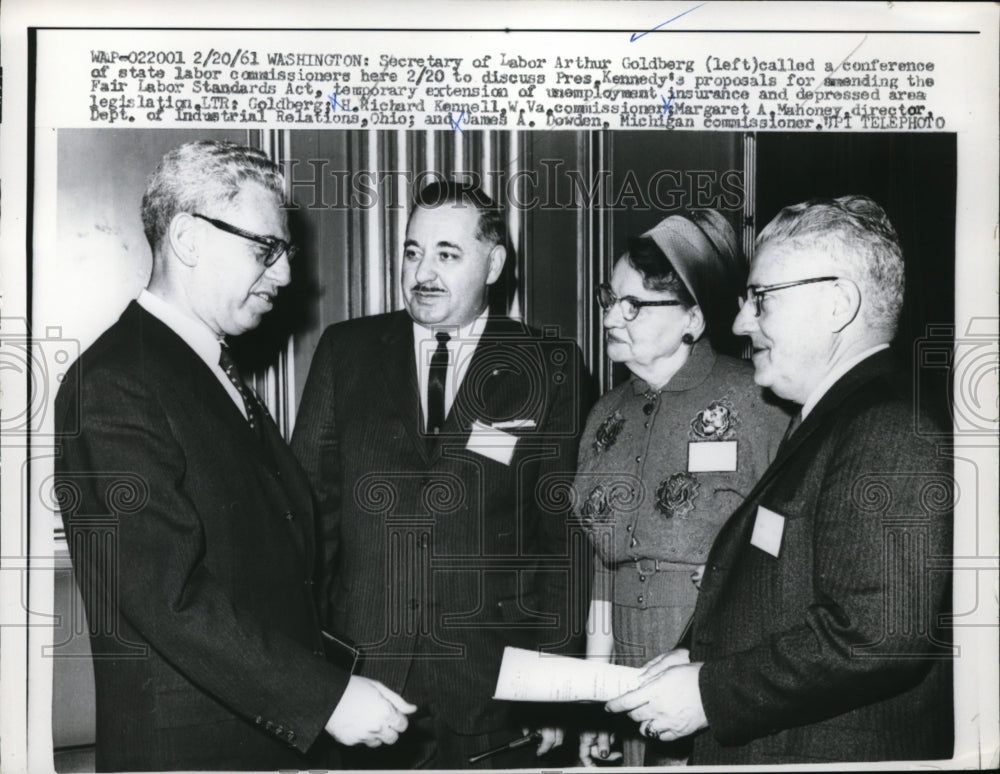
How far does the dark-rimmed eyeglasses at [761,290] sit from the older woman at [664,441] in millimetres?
23

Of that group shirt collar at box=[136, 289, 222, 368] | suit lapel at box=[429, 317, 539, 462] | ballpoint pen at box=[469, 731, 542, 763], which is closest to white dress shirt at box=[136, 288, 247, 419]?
shirt collar at box=[136, 289, 222, 368]

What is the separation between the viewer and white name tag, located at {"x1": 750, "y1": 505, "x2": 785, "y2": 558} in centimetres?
191

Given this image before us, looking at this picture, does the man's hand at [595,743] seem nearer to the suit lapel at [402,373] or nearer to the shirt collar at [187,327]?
the suit lapel at [402,373]

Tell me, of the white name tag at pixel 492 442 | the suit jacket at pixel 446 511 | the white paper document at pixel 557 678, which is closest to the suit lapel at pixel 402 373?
the suit jacket at pixel 446 511

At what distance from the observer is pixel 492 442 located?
2.11 m

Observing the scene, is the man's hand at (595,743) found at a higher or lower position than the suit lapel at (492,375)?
lower

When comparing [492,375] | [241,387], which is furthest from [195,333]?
[492,375]

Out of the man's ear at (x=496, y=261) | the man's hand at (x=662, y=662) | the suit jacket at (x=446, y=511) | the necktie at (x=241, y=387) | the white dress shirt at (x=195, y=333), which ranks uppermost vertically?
the man's ear at (x=496, y=261)

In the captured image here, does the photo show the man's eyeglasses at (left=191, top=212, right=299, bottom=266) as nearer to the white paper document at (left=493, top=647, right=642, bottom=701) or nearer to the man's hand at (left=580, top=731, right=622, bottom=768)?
the white paper document at (left=493, top=647, right=642, bottom=701)

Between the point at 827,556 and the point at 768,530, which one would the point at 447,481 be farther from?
the point at 827,556

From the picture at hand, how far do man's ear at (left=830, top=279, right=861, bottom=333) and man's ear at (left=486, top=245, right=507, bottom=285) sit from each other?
2.13 ft

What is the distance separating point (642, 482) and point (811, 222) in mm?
618

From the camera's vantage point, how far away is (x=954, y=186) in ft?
7.24

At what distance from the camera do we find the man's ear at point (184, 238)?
6.62 feet
